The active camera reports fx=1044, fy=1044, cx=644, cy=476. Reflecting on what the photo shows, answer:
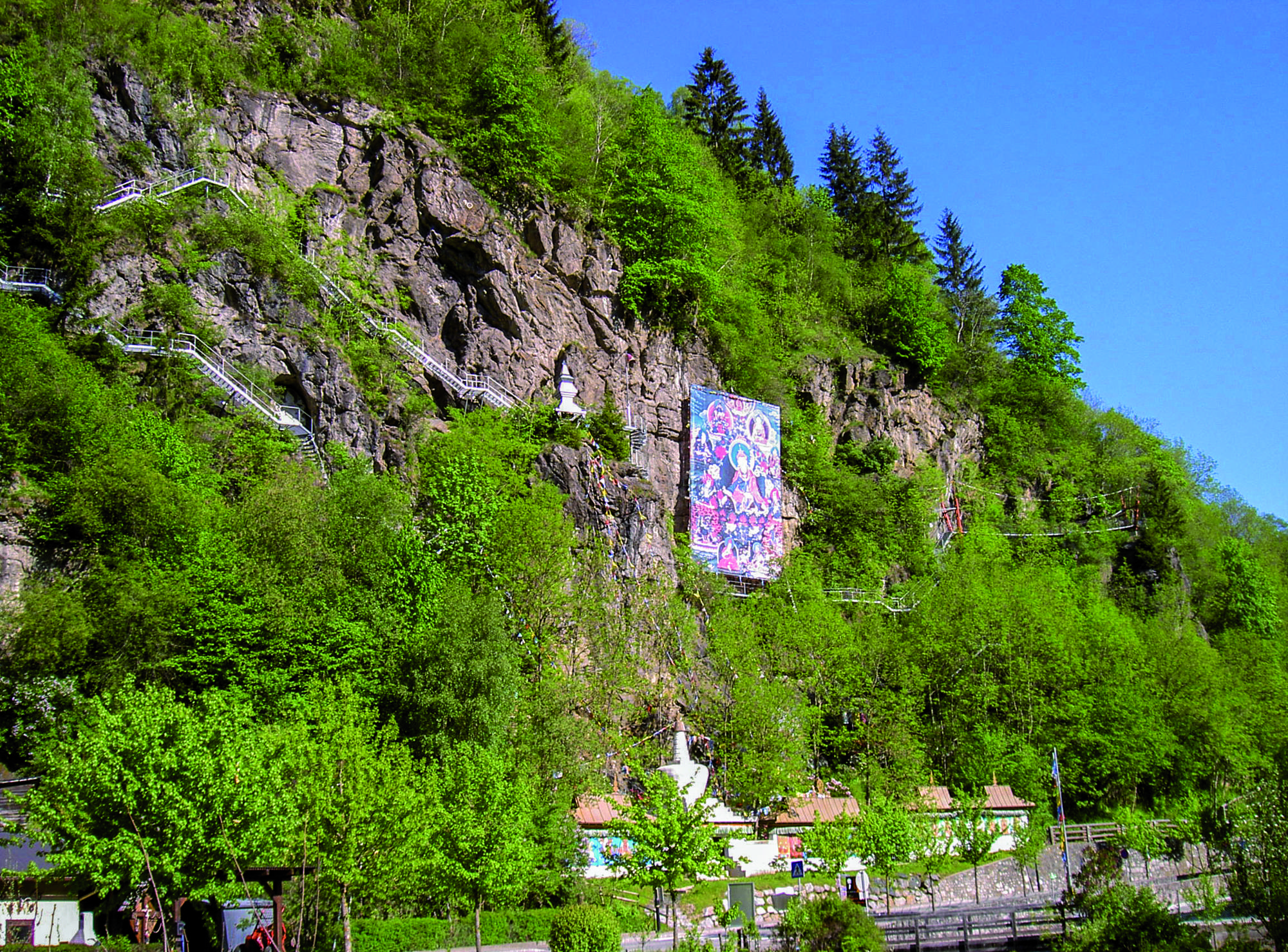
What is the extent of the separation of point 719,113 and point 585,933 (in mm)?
68811

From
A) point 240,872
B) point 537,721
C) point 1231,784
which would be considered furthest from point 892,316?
point 240,872

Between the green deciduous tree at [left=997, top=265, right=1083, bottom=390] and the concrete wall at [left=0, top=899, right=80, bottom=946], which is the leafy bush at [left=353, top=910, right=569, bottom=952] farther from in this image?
the green deciduous tree at [left=997, top=265, right=1083, bottom=390]

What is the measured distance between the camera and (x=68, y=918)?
21188 millimetres

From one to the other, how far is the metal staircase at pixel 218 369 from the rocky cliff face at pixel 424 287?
941 mm

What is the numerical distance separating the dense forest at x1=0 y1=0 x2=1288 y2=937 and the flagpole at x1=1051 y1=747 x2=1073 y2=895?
2.64 ft

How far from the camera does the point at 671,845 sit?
24.3m

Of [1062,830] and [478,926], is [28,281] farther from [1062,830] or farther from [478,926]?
[1062,830]

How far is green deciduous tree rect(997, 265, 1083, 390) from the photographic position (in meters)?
77.8

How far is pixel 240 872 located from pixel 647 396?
113ft

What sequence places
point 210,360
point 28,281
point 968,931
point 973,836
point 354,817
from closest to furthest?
point 354,817 → point 968,931 → point 973,836 → point 28,281 → point 210,360

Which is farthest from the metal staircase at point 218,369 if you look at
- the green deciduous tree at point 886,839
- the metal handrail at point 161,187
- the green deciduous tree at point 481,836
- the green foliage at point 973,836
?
the green foliage at point 973,836

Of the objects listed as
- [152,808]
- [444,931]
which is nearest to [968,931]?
[444,931]

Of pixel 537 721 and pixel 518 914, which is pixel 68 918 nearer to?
pixel 518 914

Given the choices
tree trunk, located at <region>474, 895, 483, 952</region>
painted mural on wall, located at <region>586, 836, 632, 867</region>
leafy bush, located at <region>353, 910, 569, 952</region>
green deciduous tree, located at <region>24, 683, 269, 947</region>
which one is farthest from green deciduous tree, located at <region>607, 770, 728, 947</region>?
green deciduous tree, located at <region>24, 683, 269, 947</region>
